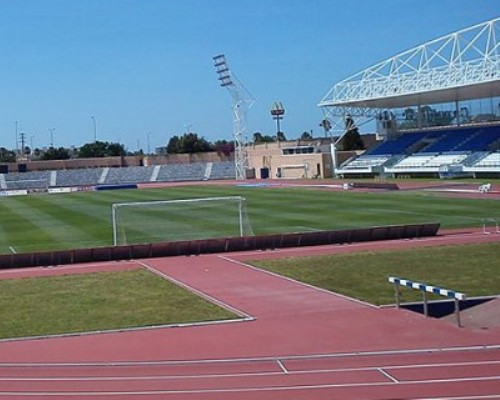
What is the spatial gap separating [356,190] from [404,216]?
24089mm

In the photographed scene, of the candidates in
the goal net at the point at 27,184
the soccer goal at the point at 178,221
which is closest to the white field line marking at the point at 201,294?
the soccer goal at the point at 178,221

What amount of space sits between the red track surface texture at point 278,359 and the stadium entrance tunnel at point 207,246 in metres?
10.7

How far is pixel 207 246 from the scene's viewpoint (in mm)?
30297

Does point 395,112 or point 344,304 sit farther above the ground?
point 395,112

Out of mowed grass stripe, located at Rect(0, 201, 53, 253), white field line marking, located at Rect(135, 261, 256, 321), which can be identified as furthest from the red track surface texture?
mowed grass stripe, located at Rect(0, 201, 53, 253)

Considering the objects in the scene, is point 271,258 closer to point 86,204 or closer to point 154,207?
point 154,207

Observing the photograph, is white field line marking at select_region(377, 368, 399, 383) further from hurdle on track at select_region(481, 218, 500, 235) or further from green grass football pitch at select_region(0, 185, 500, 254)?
green grass football pitch at select_region(0, 185, 500, 254)

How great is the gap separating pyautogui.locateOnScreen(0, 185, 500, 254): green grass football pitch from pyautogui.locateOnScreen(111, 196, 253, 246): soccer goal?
23.3 inches

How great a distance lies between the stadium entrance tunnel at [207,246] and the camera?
28.8 metres

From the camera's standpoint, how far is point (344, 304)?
18.7 metres

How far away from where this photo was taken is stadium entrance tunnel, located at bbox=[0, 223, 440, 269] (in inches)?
1136

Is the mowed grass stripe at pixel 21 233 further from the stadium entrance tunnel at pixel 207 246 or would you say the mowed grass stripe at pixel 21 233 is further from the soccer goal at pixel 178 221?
the stadium entrance tunnel at pixel 207 246

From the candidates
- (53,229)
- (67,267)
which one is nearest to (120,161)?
(53,229)

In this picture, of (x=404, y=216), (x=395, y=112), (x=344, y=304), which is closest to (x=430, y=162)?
(x=395, y=112)
